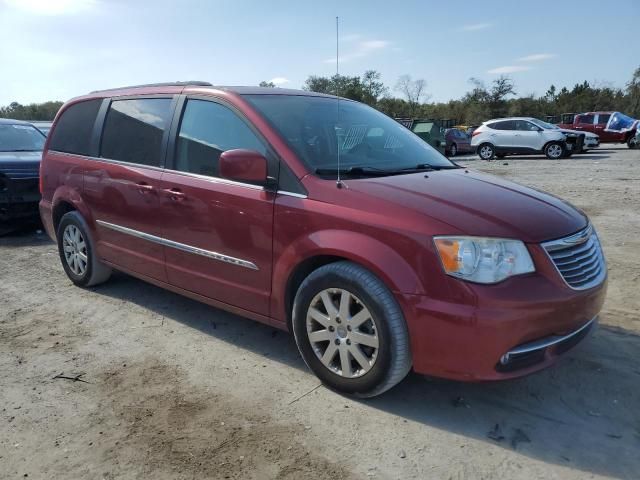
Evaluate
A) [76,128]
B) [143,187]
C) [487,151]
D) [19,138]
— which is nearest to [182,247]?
[143,187]

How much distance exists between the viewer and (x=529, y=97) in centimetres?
5619

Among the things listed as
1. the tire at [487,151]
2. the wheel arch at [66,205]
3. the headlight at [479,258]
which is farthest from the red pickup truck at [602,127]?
the headlight at [479,258]

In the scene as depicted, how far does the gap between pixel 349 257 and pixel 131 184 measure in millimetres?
2203

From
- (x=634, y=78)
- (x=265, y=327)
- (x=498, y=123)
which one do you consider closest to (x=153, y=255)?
(x=265, y=327)

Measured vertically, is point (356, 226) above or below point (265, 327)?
above

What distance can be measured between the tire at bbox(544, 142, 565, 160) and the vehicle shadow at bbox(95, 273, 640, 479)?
58.9 ft

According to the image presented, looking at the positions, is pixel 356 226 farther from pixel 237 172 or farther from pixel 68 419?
pixel 68 419

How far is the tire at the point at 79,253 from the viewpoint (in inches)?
195

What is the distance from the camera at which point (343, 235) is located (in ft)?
A: 9.69

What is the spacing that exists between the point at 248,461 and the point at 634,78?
53.7 metres

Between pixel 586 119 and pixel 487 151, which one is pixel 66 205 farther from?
pixel 586 119

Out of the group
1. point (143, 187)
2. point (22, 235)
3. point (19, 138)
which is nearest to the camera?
point (143, 187)

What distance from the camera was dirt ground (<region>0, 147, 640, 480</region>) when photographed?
2.53 metres

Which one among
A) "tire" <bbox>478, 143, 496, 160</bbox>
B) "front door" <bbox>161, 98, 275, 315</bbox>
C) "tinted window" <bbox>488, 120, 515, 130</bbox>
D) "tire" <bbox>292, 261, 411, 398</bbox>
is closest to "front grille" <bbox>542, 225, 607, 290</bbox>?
"tire" <bbox>292, 261, 411, 398</bbox>
